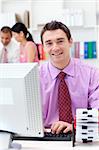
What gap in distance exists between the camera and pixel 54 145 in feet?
4.90

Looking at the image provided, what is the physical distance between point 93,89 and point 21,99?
809 millimetres

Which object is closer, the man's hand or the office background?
the man's hand

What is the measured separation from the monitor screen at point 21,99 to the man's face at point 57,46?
2.39ft

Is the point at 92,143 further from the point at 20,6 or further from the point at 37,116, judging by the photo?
the point at 20,6

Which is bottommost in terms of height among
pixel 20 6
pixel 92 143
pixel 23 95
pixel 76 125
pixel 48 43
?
pixel 92 143

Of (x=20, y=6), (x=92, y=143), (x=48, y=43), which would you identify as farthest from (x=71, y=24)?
(x=92, y=143)

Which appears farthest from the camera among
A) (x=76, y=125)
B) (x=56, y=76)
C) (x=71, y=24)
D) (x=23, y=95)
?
(x=71, y=24)

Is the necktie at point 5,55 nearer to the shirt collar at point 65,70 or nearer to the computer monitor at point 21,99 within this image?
the shirt collar at point 65,70

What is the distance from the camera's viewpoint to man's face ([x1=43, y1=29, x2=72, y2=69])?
2074mm

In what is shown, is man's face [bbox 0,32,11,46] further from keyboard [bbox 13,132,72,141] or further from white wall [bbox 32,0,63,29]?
keyboard [bbox 13,132,72,141]

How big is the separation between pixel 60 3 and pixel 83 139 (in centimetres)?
326

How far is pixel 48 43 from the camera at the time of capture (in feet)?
6.93

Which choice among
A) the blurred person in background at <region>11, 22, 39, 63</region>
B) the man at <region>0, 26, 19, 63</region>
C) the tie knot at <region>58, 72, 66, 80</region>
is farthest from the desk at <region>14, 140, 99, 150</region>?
the man at <region>0, 26, 19, 63</region>

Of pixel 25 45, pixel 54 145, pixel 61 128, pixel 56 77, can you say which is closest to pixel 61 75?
pixel 56 77
